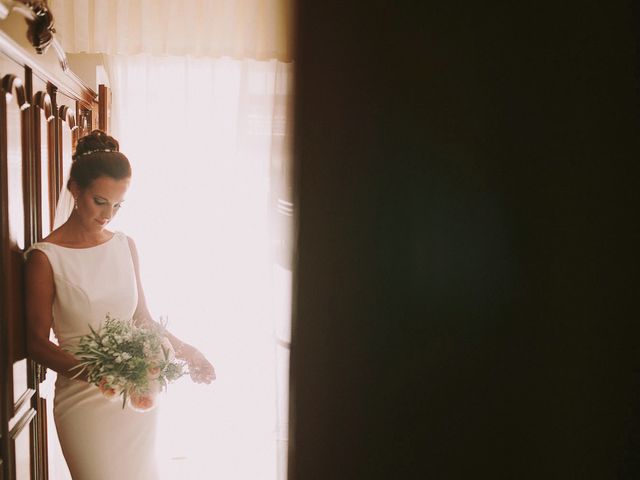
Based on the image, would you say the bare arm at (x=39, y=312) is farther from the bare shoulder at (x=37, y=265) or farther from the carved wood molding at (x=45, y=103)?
the carved wood molding at (x=45, y=103)

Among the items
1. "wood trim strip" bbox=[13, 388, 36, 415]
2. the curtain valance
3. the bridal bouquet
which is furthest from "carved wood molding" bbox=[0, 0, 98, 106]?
"wood trim strip" bbox=[13, 388, 36, 415]

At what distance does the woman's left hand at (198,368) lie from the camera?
198 cm

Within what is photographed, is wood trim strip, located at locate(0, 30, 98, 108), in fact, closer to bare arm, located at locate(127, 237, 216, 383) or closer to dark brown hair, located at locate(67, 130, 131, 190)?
dark brown hair, located at locate(67, 130, 131, 190)

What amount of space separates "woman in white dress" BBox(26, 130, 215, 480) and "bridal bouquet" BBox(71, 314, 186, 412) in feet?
0.18

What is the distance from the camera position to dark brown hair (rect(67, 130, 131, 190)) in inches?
68.4

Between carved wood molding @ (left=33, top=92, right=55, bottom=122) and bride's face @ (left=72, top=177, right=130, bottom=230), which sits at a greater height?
carved wood molding @ (left=33, top=92, right=55, bottom=122)

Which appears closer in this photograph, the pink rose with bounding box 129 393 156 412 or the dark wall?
the dark wall

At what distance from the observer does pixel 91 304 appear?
5.64ft

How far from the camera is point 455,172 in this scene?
383 mm

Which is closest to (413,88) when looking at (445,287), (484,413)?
(445,287)

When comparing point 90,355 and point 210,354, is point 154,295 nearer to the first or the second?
point 210,354

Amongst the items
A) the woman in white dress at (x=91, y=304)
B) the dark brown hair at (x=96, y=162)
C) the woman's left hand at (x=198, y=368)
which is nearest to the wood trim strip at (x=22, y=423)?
the woman in white dress at (x=91, y=304)

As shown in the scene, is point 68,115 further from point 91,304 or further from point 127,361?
point 127,361

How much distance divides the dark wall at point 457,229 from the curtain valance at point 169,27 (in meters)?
2.18
